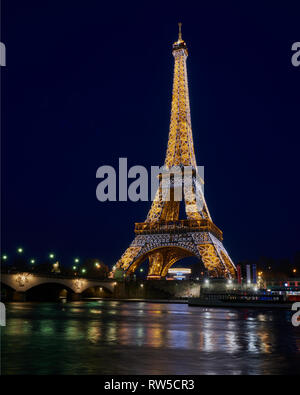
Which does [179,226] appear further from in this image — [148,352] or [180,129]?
[148,352]

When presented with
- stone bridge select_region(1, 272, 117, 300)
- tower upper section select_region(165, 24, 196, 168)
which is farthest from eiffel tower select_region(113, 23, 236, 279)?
stone bridge select_region(1, 272, 117, 300)

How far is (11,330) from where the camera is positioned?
21141 mm

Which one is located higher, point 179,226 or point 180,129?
point 180,129

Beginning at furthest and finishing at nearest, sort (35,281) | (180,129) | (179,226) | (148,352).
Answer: (180,129), (179,226), (35,281), (148,352)

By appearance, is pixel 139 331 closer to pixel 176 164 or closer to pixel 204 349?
pixel 204 349

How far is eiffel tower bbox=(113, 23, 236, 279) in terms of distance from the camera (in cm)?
7969

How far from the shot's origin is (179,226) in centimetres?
8400

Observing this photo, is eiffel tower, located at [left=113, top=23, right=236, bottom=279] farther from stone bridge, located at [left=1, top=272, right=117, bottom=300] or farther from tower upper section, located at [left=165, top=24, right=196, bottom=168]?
stone bridge, located at [left=1, top=272, right=117, bottom=300]

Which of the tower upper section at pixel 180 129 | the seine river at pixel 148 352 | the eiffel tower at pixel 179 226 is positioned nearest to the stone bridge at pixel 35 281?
the eiffel tower at pixel 179 226

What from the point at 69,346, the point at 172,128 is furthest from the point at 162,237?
the point at 69,346

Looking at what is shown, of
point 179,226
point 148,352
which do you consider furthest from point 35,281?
point 148,352

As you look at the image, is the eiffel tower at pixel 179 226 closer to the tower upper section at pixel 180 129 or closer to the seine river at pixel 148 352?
the tower upper section at pixel 180 129

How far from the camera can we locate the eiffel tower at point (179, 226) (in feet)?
261

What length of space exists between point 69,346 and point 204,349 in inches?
198
